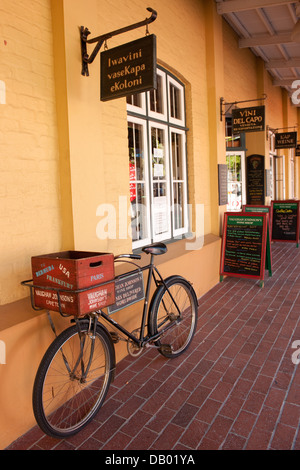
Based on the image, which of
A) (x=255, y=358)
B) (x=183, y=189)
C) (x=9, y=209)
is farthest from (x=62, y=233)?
(x=183, y=189)

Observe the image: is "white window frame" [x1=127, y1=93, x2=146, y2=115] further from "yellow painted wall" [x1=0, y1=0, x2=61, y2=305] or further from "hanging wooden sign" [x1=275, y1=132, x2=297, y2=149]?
"hanging wooden sign" [x1=275, y1=132, x2=297, y2=149]

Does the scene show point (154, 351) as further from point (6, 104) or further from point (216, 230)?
point (216, 230)

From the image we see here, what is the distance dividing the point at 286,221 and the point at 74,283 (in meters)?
7.37

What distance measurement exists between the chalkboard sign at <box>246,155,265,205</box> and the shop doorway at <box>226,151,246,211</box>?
25cm

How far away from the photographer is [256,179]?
922cm

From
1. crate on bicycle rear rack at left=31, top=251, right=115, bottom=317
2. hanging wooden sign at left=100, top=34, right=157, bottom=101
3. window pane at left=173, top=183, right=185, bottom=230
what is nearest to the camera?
crate on bicycle rear rack at left=31, top=251, right=115, bottom=317

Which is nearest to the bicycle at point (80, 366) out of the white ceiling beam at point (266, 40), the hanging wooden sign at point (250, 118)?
the hanging wooden sign at point (250, 118)

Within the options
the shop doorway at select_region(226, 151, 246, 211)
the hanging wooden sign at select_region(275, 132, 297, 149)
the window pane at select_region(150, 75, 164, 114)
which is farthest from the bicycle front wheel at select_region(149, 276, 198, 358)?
→ the hanging wooden sign at select_region(275, 132, 297, 149)

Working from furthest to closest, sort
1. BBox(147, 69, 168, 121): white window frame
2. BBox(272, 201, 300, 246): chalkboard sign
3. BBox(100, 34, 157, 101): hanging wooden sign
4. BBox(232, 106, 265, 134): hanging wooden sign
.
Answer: BBox(272, 201, 300, 246): chalkboard sign < BBox(232, 106, 265, 134): hanging wooden sign < BBox(147, 69, 168, 121): white window frame < BBox(100, 34, 157, 101): hanging wooden sign

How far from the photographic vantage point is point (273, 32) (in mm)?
7453

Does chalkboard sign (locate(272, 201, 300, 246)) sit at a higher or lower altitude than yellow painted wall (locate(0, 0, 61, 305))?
lower

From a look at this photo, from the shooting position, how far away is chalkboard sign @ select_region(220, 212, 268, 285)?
538cm

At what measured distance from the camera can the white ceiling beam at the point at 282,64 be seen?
9.31m

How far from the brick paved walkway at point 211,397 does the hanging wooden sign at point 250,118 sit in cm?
405
